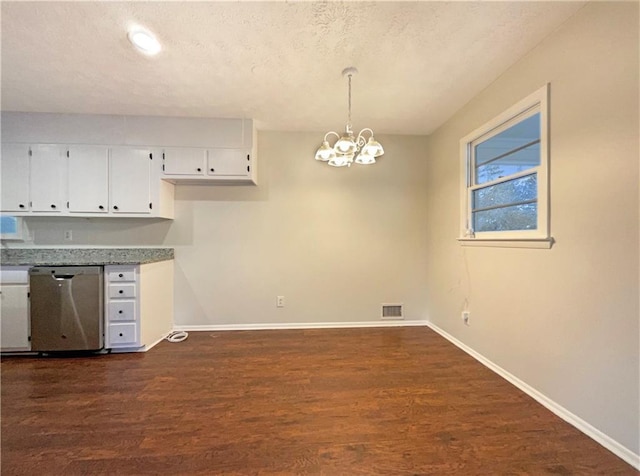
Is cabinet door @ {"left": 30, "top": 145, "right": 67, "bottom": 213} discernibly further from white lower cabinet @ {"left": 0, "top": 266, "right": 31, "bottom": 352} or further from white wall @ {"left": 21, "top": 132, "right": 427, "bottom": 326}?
white lower cabinet @ {"left": 0, "top": 266, "right": 31, "bottom": 352}

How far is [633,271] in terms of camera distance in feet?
4.35

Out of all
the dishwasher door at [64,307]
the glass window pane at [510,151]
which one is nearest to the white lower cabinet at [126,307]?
the dishwasher door at [64,307]

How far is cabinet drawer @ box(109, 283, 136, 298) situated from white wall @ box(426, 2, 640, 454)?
11.0ft

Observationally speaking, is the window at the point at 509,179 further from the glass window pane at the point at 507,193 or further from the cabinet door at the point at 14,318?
the cabinet door at the point at 14,318

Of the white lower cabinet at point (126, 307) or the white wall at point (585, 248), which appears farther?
the white lower cabinet at point (126, 307)

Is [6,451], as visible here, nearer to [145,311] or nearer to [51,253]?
[145,311]

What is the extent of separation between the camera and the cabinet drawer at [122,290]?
2.61 meters

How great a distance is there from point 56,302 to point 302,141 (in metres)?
3.02

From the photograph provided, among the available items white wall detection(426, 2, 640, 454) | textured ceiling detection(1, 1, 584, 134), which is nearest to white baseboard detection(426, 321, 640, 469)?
white wall detection(426, 2, 640, 454)

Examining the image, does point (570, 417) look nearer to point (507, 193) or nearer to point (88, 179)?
point (507, 193)

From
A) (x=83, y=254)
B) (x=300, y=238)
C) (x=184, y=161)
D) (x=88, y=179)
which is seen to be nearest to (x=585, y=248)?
(x=300, y=238)

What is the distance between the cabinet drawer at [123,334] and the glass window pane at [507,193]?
3562 mm

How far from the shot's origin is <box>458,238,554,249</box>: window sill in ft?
5.82

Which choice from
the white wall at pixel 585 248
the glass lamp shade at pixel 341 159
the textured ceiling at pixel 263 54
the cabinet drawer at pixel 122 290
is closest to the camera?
the white wall at pixel 585 248
